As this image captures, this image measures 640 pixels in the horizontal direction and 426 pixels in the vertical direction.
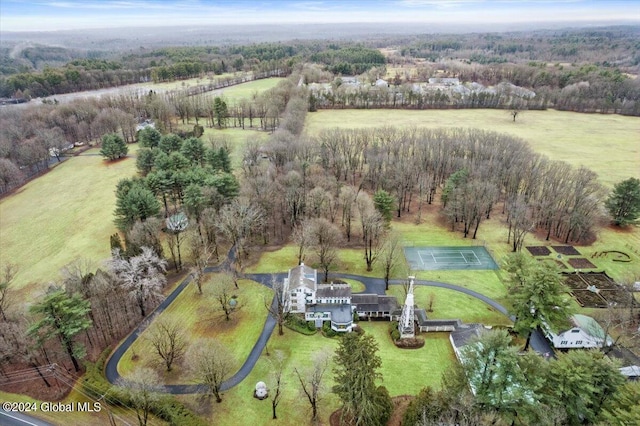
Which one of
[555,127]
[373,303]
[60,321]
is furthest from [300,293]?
[555,127]

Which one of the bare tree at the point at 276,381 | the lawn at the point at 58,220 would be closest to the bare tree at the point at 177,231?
the lawn at the point at 58,220

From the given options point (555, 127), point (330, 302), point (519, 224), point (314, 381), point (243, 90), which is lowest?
point (330, 302)

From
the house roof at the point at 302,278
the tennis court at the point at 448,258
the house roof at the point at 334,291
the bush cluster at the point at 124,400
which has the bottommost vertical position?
the tennis court at the point at 448,258

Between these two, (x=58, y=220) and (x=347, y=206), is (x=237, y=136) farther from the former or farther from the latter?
(x=347, y=206)

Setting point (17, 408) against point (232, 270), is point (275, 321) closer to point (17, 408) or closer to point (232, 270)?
point (232, 270)

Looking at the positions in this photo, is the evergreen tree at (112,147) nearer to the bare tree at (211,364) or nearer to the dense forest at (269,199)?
the dense forest at (269,199)

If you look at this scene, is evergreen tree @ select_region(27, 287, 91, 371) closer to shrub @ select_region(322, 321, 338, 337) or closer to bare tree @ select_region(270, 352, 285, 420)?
bare tree @ select_region(270, 352, 285, 420)
